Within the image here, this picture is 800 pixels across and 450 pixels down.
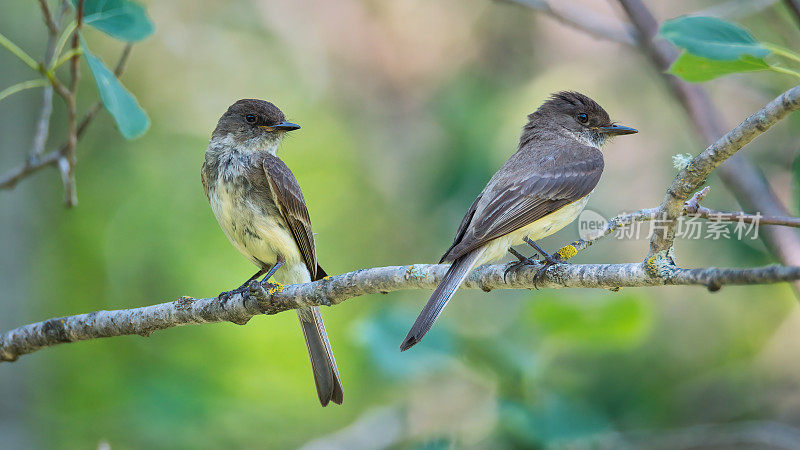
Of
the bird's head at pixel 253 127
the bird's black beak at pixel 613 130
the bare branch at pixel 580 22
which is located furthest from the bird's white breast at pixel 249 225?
the bird's black beak at pixel 613 130

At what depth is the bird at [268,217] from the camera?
15.0 ft

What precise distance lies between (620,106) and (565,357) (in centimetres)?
404

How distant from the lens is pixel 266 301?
12.5 ft

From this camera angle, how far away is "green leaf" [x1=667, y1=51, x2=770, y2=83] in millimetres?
2531

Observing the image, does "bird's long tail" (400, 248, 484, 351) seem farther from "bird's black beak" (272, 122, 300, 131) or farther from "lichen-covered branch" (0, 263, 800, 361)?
"bird's black beak" (272, 122, 300, 131)

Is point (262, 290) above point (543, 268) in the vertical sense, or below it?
above

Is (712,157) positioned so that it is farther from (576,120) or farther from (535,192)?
(576,120)

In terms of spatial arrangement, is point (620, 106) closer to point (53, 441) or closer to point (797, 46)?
point (797, 46)

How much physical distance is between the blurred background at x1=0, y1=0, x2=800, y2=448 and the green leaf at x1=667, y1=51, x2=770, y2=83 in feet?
6.80

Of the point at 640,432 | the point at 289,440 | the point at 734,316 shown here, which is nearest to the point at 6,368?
the point at 289,440

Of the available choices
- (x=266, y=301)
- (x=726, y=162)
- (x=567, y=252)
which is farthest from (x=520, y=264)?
(x=266, y=301)

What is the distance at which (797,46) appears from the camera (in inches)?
212

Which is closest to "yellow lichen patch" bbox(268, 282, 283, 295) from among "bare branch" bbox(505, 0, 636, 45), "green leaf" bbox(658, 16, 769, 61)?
"green leaf" bbox(658, 16, 769, 61)

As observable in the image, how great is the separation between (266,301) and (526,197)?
1509mm
